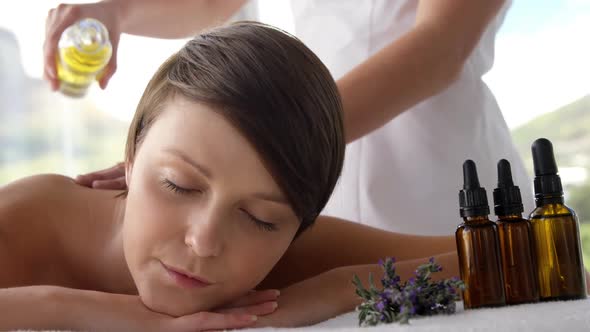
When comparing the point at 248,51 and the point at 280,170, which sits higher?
the point at 248,51

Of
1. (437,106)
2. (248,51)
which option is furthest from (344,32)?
(248,51)

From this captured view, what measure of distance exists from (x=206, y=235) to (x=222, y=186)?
7cm

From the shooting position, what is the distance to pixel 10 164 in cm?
366

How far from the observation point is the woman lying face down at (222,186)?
104 cm

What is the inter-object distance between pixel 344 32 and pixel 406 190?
1.47 ft

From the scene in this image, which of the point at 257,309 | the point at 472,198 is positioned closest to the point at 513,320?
the point at 472,198

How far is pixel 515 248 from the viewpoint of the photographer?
1.09 metres

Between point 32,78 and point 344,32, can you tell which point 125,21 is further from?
point 32,78

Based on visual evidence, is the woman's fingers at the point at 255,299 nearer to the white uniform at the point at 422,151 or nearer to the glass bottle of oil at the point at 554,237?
the glass bottle of oil at the point at 554,237

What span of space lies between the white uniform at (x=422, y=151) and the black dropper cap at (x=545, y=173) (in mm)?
702

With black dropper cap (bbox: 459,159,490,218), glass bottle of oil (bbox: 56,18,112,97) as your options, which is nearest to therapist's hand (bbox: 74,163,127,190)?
glass bottle of oil (bbox: 56,18,112,97)

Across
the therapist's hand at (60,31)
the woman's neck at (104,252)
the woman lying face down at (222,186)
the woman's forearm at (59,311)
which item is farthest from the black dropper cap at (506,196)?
the therapist's hand at (60,31)

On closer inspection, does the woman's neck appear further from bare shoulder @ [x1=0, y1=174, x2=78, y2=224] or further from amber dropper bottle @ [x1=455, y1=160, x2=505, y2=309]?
amber dropper bottle @ [x1=455, y1=160, x2=505, y2=309]

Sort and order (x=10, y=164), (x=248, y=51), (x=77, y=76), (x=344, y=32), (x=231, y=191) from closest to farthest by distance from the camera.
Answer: (x=231, y=191) → (x=248, y=51) → (x=77, y=76) → (x=344, y=32) → (x=10, y=164)
